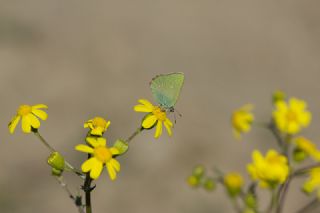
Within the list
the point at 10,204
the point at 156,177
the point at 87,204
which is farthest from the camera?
the point at 156,177

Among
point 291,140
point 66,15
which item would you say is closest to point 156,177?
point 66,15

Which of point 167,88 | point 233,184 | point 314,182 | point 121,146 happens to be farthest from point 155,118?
point 314,182

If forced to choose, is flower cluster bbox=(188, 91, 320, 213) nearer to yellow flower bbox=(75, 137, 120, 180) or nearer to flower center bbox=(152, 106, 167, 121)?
flower center bbox=(152, 106, 167, 121)

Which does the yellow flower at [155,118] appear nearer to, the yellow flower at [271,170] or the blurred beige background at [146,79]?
the yellow flower at [271,170]

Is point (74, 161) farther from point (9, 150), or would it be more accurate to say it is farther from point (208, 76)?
point (208, 76)

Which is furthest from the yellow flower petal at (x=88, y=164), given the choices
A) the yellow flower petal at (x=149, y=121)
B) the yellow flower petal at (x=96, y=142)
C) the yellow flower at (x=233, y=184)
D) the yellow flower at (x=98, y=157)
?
the yellow flower at (x=233, y=184)

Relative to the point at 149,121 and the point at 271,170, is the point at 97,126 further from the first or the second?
the point at 271,170
